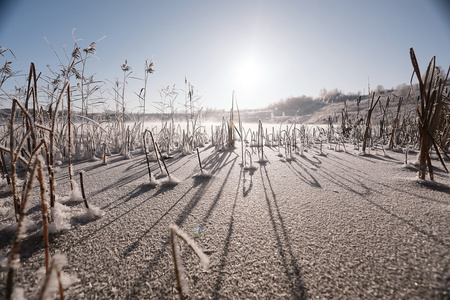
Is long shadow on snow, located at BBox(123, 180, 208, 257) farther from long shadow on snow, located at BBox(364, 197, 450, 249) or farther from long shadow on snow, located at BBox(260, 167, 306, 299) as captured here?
long shadow on snow, located at BBox(364, 197, 450, 249)

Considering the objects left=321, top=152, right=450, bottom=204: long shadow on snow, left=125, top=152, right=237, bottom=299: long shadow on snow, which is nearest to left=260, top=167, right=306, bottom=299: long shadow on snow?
left=125, top=152, right=237, bottom=299: long shadow on snow

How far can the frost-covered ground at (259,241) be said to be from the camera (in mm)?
404

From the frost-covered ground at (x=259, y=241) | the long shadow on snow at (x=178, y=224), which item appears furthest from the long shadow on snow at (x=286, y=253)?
the long shadow on snow at (x=178, y=224)

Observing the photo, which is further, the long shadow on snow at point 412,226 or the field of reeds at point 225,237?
the long shadow on snow at point 412,226

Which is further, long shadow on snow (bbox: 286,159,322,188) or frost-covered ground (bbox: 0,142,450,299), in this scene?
long shadow on snow (bbox: 286,159,322,188)

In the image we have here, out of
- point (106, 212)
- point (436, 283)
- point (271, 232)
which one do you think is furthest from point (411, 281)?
point (106, 212)

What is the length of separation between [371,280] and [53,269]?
0.57 meters

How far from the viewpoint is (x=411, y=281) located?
39cm

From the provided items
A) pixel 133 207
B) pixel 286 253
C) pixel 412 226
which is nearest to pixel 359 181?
pixel 412 226

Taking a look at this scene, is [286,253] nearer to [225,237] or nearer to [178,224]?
[225,237]

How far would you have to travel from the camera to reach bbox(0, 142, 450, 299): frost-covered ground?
0.40 meters

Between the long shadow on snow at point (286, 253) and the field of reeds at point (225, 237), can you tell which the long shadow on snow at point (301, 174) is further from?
the long shadow on snow at point (286, 253)

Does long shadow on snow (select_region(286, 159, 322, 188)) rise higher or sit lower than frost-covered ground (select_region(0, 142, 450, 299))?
higher

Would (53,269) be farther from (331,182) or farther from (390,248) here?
(331,182)
